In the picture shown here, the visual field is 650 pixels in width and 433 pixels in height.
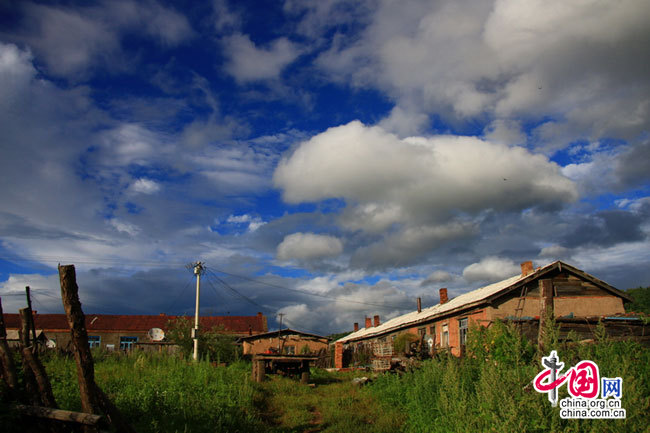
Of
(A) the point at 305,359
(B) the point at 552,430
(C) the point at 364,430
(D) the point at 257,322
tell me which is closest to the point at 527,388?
(B) the point at 552,430

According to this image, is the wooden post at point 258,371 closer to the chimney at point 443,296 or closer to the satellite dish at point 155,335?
the chimney at point 443,296

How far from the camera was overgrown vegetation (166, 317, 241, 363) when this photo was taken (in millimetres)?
20469

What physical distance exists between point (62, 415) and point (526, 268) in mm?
19596

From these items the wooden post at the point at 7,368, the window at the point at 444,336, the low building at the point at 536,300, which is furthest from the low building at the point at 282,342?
the wooden post at the point at 7,368

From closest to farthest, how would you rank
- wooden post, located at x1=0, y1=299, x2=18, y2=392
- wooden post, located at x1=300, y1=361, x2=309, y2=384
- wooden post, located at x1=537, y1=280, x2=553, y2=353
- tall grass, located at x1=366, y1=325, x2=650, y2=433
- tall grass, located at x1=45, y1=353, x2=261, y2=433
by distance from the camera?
tall grass, located at x1=366, y1=325, x2=650, y2=433
wooden post, located at x1=0, y1=299, x2=18, y2=392
tall grass, located at x1=45, y1=353, x2=261, y2=433
wooden post, located at x1=537, y1=280, x2=553, y2=353
wooden post, located at x1=300, y1=361, x2=309, y2=384

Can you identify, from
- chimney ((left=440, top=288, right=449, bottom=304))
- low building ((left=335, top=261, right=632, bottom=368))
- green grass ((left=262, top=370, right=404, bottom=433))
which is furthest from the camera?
chimney ((left=440, top=288, right=449, bottom=304))

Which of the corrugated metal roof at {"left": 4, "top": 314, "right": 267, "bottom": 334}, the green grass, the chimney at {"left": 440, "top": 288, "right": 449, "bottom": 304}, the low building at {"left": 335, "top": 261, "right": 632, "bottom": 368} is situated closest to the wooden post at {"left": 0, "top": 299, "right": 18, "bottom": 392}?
the green grass

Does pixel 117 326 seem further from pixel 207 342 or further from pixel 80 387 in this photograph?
pixel 80 387

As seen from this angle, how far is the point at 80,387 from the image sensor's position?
5.33 metres

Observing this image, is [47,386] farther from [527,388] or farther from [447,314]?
[447,314]

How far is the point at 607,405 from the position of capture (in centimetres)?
582

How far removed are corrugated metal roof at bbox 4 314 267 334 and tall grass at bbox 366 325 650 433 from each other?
38286 millimetres

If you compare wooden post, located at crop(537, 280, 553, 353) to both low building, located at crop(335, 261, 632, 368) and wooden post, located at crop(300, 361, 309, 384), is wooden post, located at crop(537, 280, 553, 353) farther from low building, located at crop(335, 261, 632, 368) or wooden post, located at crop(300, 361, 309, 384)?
wooden post, located at crop(300, 361, 309, 384)

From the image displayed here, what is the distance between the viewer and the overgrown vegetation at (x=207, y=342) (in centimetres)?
2047
